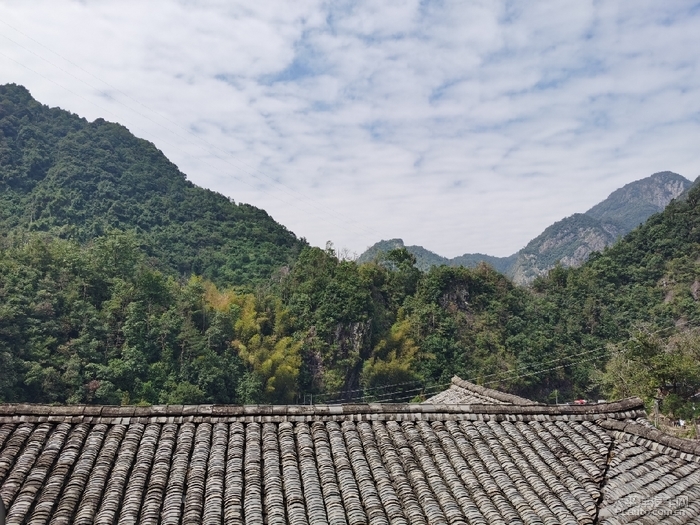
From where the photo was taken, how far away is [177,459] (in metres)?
4.91

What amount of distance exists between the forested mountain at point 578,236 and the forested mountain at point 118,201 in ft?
107

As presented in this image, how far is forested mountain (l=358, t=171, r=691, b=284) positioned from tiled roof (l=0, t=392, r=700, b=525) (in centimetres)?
8022

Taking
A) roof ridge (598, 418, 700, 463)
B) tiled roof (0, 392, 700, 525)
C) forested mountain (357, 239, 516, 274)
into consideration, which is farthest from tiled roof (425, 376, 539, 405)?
forested mountain (357, 239, 516, 274)

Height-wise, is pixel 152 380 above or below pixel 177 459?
below

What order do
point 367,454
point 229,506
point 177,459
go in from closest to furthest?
point 229,506
point 177,459
point 367,454

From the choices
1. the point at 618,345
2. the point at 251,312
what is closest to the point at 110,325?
the point at 251,312

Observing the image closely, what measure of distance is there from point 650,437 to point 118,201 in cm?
5491

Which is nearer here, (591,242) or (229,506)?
(229,506)

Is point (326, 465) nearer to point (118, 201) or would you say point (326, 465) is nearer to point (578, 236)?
Answer: point (118, 201)

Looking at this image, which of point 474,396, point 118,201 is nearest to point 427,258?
point 118,201

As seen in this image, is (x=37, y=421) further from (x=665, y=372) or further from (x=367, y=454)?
(x=665, y=372)

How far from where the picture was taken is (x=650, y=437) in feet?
20.0

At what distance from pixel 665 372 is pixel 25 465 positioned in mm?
29584

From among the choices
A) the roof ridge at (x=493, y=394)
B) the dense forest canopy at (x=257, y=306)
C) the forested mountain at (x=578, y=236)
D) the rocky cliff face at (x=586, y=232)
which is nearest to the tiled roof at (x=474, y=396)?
the roof ridge at (x=493, y=394)
